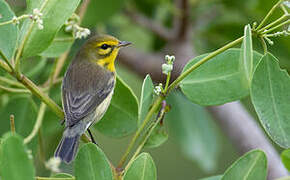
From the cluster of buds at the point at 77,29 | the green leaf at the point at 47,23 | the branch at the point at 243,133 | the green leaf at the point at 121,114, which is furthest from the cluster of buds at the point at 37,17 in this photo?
the branch at the point at 243,133

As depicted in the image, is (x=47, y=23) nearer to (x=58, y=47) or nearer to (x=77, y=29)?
(x=77, y=29)

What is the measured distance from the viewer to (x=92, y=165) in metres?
1.85

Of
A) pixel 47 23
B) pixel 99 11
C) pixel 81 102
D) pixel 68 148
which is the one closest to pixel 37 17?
pixel 47 23

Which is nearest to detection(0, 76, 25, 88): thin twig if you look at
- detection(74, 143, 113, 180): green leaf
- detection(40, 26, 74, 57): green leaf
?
detection(40, 26, 74, 57): green leaf

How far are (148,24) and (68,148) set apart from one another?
1.45 metres

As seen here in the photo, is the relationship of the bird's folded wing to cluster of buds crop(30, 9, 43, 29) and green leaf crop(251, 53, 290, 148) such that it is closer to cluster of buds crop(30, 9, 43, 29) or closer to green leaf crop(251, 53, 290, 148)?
cluster of buds crop(30, 9, 43, 29)

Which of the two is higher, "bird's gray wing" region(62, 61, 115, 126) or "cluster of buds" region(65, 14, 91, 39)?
"cluster of buds" region(65, 14, 91, 39)

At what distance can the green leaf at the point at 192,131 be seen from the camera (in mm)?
3695

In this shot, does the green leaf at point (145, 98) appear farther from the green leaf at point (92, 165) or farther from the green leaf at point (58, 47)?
the green leaf at point (58, 47)

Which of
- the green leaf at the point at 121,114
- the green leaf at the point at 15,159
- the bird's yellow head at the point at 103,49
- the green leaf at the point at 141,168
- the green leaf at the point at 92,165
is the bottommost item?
the green leaf at the point at 141,168

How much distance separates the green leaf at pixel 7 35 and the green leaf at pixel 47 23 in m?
0.05

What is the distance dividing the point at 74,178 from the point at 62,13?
58 centimetres

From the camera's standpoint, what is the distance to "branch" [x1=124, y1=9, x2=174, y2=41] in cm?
366

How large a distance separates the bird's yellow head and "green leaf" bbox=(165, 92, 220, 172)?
23.1 inches
